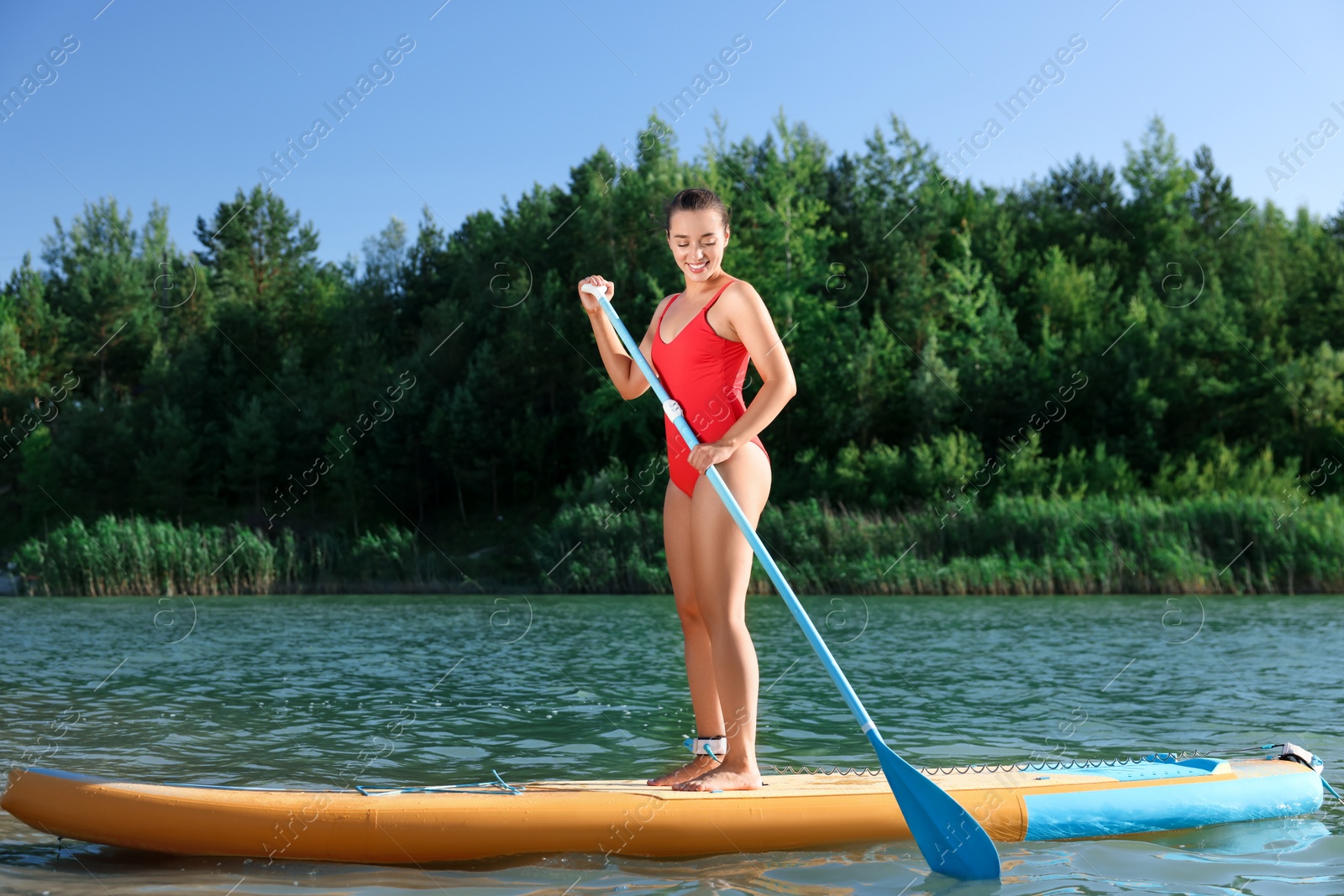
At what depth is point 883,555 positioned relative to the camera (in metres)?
23.1

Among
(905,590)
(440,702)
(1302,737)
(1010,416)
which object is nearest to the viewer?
(1302,737)

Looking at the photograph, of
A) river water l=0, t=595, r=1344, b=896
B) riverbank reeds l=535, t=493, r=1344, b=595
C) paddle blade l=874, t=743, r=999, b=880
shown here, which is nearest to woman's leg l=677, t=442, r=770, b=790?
river water l=0, t=595, r=1344, b=896

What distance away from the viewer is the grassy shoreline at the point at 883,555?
20141 millimetres

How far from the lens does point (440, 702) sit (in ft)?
27.9

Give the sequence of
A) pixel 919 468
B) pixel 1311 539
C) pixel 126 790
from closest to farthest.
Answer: pixel 126 790, pixel 1311 539, pixel 919 468

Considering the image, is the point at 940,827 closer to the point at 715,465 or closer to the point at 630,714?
the point at 715,465

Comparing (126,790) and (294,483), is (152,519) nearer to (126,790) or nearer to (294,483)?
(294,483)

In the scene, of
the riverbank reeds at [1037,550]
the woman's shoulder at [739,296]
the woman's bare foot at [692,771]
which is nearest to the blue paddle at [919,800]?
the woman's shoulder at [739,296]

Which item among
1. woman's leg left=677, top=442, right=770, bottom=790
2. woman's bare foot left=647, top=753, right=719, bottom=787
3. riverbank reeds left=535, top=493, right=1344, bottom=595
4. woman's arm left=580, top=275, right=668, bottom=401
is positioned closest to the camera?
woman's leg left=677, top=442, right=770, bottom=790

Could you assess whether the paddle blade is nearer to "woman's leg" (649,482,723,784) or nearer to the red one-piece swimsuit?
"woman's leg" (649,482,723,784)

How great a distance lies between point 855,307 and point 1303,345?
13443 mm

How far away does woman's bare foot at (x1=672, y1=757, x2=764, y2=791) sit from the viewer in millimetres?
4340

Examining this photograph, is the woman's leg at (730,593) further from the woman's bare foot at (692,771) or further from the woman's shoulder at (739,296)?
the woman's shoulder at (739,296)

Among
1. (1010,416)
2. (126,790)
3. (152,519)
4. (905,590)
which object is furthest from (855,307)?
(126,790)
